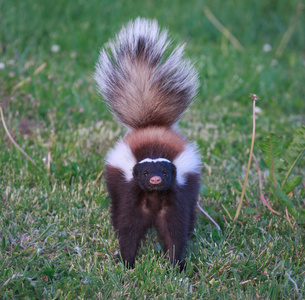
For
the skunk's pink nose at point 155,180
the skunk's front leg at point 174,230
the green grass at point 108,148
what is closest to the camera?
the skunk's pink nose at point 155,180

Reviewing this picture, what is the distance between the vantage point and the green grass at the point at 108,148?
311 cm

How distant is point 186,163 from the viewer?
3.42 m

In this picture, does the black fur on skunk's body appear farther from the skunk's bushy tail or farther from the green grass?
the green grass

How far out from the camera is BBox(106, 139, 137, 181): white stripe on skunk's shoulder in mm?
3350

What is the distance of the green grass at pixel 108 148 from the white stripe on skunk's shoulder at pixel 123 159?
525 mm

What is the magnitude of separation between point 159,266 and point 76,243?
2.14 ft

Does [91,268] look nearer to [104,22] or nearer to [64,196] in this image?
[64,196]

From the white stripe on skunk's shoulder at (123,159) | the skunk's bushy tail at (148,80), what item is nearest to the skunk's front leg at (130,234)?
the white stripe on skunk's shoulder at (123,159)

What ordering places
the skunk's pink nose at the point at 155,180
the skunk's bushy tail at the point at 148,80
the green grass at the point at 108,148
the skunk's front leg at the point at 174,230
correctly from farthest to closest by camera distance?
the skunk's bushy tail at the point at 148,80, the skunk's front leg at the point at 174,230, the green grass at the point at 108,148, the skunk's pink nose at the point at 155,180

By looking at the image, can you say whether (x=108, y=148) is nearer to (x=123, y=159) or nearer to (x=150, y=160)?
(x=123, y=159)

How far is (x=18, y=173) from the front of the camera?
4.32m

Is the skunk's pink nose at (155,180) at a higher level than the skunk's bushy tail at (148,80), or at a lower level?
lower

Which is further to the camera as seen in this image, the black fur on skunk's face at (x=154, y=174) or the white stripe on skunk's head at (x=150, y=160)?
the white stripe on skunk's head at (x=150, y=160)

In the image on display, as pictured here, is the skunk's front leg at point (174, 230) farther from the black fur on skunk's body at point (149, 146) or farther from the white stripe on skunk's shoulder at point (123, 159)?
the white stripe on skunk's shoulder at point (123, 159)
